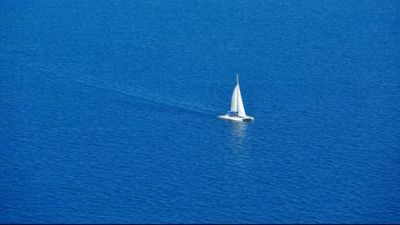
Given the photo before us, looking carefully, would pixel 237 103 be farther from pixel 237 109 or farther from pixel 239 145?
pixel 239 145

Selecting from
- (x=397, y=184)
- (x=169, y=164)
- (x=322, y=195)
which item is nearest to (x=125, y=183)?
(x=169, y=164)

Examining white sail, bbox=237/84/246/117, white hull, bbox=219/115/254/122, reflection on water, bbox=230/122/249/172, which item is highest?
white sail, bbox=237/84/246/117

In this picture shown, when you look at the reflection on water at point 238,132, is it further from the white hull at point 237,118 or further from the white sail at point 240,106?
the white sail at point 240,106

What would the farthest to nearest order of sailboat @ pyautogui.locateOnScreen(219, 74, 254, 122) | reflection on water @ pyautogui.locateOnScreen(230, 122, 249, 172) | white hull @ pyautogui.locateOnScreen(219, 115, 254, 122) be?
sailboat @ pyautogui.locateOnScreen(219, 74, 254, 122)
white hull @ pyautogui.locateOnScreen(219, 115, 254, 122)
reflection on water @ pyautogui.locateOnScreen(230, 122, 249, 172)

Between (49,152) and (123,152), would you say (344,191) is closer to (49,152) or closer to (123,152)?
(123,152)

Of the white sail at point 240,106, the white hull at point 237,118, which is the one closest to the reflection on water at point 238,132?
the white hull at point 237,118

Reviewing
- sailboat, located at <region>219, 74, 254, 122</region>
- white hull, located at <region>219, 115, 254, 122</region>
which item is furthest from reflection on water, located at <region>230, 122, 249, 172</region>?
sailboat, located at <region>219, 74, 254, 122</region>

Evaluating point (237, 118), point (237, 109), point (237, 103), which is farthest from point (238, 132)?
point (237, 103)

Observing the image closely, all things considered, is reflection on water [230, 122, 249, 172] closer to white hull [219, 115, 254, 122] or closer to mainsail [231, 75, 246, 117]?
white hull [219, 115, 254, 122]

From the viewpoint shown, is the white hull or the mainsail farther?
the mainsail

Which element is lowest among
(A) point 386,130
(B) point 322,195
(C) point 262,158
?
(B) point 322,195

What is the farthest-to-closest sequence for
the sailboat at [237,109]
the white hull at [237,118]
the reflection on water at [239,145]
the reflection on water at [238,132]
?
the sailboat at [237,109] < the white hull at [237,118] < the reflection on water at [238,132] < the reflection on water at [239,145]
